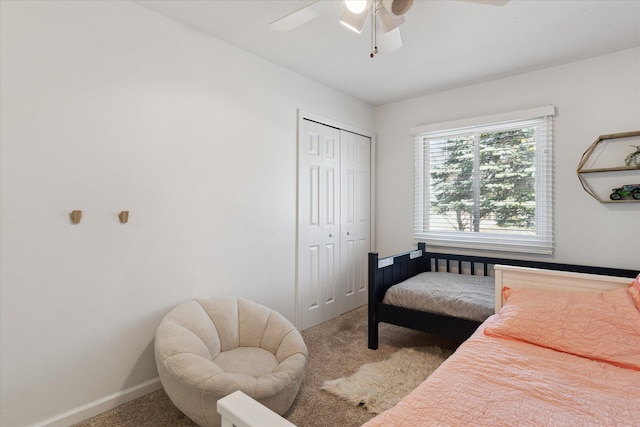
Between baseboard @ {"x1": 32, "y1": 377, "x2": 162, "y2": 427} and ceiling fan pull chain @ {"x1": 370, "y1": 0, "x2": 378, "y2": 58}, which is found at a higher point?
ceiling fan pull chain @ {"x1": 370, "y1": 0, "x2": 378, "y2": 58}

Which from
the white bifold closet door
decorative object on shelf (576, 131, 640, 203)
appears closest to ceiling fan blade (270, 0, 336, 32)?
the white bifold closet door

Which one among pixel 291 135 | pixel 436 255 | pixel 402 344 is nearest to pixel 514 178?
pixel 436 255

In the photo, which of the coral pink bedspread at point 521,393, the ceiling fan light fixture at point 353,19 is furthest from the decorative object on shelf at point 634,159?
the ceiling fan light fixture at point 353,19

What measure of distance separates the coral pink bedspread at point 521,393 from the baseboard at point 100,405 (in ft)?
5.75

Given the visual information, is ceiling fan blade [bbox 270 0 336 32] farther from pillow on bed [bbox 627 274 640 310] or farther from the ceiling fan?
pillow on bed [bbox 627 274 640 310]

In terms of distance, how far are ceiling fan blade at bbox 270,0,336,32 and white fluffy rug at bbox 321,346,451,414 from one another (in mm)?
2210

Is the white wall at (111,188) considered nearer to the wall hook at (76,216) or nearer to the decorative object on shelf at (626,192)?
the wall hook at (76,216)

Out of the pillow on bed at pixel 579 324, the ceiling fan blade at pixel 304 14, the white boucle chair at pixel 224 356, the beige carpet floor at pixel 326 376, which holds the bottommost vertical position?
the beige carpet floor at pixel 326 376

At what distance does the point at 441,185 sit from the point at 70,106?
330cm

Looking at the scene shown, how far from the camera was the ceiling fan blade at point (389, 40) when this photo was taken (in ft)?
5.89

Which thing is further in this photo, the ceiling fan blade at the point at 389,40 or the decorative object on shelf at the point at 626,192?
the decorative object on shelf at the point at 626,192

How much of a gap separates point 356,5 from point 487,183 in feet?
8.23

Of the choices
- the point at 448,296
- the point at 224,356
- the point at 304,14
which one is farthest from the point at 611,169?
the point at 224,356

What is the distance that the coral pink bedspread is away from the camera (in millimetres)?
1060
